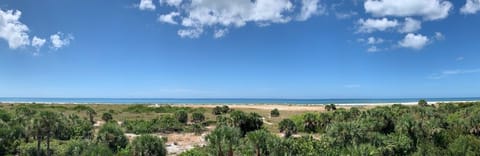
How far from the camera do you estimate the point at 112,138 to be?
134 feet

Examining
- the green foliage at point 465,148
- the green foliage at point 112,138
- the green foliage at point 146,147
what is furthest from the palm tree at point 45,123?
the green foliage at point 465,148

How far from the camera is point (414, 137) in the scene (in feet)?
133

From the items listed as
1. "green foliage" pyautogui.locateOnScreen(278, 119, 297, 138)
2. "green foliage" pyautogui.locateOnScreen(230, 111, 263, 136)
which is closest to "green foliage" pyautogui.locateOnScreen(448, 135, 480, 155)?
"green foliage" pyautogui.locateOnScreen(230, 111, 263, 136)

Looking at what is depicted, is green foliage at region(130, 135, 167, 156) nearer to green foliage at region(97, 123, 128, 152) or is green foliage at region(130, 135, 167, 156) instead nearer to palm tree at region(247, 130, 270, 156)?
green foliage at region(97, 123, 128, 152)

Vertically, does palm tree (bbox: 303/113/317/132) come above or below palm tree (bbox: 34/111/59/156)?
below

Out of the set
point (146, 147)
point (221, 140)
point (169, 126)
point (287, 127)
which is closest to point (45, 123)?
point (146, 147)

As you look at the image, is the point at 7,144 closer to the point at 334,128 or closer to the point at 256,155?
the point at 256,155

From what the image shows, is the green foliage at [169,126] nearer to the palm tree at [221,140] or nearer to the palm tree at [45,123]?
the palm tree at [45,123]

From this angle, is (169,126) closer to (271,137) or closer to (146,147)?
(146,147)

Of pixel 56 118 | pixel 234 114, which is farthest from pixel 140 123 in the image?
pixel 56 118

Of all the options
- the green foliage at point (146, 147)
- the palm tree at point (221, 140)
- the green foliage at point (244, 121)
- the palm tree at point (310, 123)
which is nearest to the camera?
the palm tree at point (221, 140)

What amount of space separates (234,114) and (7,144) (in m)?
25.7

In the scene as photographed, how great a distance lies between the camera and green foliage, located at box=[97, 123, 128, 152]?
40156 millimetres

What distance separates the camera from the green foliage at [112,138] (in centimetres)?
4016
